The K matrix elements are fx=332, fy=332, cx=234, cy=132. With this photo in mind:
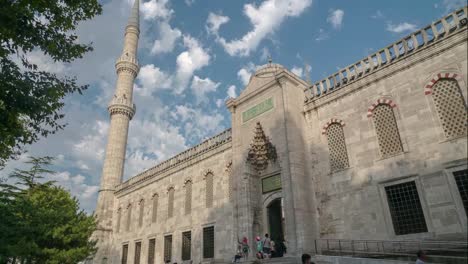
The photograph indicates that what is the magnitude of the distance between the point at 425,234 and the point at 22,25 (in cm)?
1370

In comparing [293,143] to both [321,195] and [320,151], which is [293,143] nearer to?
[320,151]

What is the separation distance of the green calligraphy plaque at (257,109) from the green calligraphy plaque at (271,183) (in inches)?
136

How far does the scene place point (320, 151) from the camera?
50.5 ft

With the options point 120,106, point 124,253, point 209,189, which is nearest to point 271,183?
point 209,189

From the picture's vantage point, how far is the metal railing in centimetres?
998

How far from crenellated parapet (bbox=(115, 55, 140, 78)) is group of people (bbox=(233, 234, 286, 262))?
23653 mm

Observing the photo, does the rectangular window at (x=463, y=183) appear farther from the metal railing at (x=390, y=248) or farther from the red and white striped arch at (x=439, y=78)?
the red and white striped arch at (x=439, y=78)

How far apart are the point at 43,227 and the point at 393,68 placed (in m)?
18.5

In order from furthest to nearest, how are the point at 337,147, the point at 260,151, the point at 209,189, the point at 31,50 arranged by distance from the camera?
the point at 209,189
the point at 260,151
the point at 337,147
the point at 31,50

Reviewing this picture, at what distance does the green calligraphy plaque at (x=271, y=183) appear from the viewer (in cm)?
1623

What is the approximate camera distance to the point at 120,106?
31.6m

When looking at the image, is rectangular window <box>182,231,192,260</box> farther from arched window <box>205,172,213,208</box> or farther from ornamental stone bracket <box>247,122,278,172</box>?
ornamental stone bracket <box>247,122,278,172</box>

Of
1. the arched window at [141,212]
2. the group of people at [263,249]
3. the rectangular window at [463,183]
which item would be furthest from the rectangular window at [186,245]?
the rectangular window at [463,183]

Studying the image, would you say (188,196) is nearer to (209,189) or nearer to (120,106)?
(209,189)
